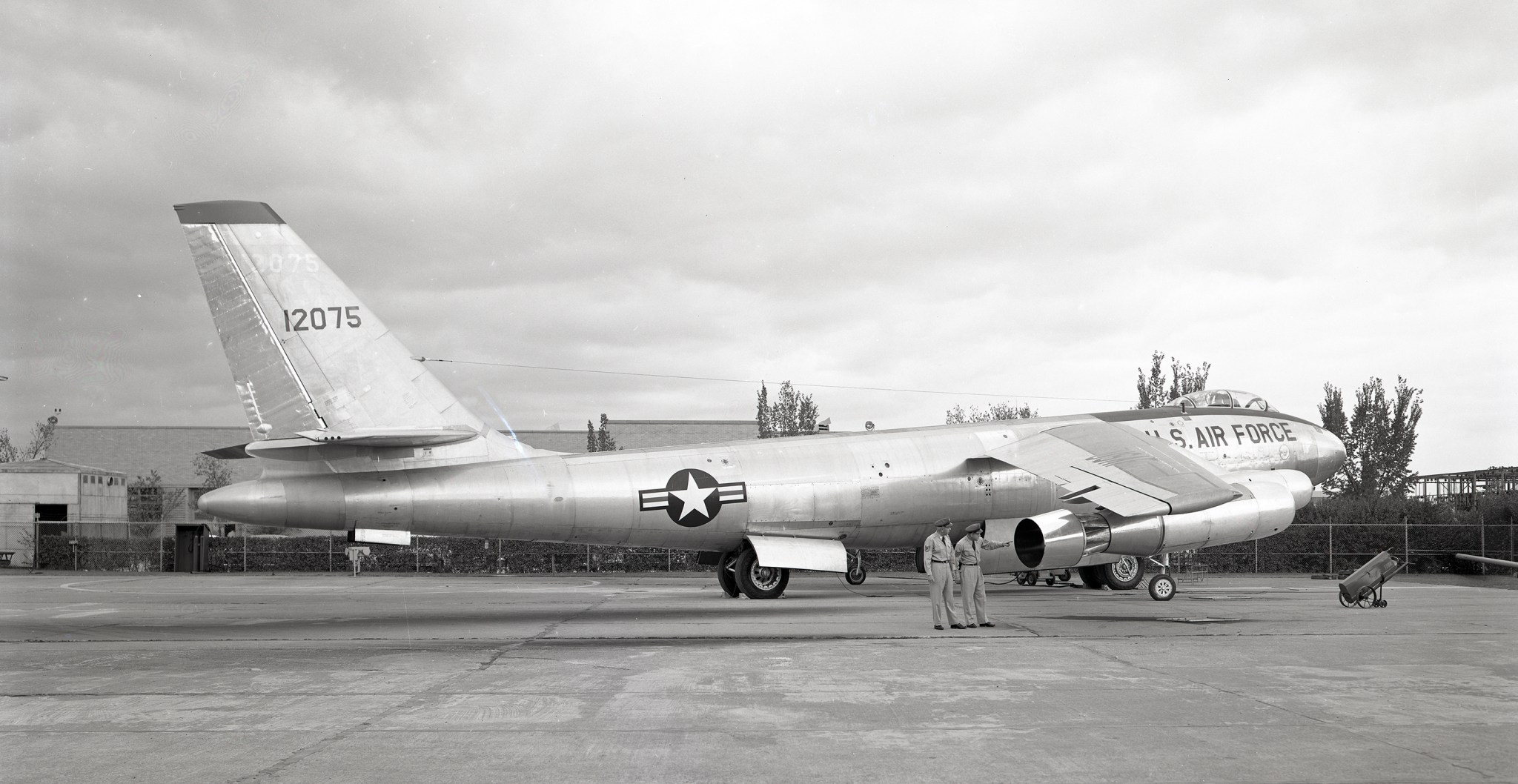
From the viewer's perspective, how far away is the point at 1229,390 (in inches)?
1037

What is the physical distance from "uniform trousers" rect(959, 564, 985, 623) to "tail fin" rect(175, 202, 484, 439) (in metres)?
8.67

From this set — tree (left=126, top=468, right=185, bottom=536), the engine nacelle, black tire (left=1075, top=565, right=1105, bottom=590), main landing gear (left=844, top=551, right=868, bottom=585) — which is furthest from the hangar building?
the engine nacelle

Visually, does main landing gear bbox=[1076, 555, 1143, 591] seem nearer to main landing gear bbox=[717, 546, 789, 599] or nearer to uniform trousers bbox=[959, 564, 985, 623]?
main landing gear bbox=[717, 546, 789, 599]

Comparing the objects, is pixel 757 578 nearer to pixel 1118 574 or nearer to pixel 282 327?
pixel 282 327

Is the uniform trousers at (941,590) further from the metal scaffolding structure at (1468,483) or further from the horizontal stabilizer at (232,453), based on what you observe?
the metal scaffolding structure at (1468,483)

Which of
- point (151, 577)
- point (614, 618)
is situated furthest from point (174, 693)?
point (151, 577)

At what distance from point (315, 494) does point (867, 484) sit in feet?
31.9

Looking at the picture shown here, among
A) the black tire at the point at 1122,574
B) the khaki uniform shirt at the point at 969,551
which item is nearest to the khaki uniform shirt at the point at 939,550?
the khaki uniform shirt at the point at 969,551

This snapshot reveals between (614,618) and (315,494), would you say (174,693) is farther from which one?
(614,618)

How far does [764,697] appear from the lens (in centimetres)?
963

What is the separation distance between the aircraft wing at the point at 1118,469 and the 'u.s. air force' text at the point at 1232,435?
2.00 metres

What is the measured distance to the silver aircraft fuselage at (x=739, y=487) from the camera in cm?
1642

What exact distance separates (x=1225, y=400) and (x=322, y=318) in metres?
19.8

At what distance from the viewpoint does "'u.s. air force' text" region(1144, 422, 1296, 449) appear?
2423cm
